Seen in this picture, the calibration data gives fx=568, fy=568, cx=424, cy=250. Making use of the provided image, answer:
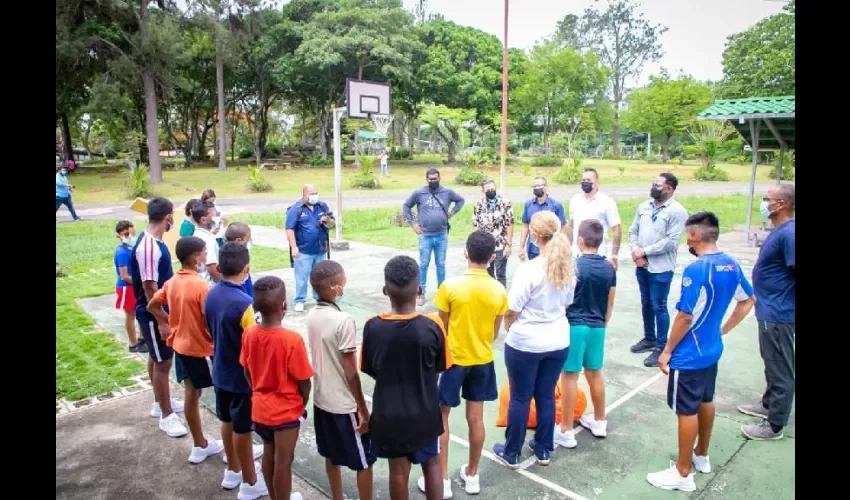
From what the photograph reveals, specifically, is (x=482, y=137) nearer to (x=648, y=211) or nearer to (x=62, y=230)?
(x=62, y=230)

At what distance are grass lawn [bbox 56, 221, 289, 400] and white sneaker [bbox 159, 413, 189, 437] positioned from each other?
1.11 m

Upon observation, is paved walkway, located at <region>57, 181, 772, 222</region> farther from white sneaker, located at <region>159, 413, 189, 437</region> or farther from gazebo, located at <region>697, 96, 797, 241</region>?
white sneaker, located at <region>159, 413, 189, 437</region>

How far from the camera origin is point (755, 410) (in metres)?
4.33

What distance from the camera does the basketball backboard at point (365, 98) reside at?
11383 millimetres

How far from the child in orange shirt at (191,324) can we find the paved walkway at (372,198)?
15.2 m

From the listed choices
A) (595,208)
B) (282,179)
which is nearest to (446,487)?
(595,208)

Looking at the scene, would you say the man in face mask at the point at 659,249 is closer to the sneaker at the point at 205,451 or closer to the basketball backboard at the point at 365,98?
the sneaker at the point at 205,451

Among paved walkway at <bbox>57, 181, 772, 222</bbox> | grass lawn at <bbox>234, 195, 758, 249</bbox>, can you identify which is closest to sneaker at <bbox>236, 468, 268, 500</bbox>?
grass lawn at <bbox>234, 195, 758, 249</bbox>

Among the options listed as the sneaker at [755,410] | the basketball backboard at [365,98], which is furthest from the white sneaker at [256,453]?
the basketball backboard at [365,98]

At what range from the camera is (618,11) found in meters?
55.4

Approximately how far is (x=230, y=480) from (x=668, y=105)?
43115mm
